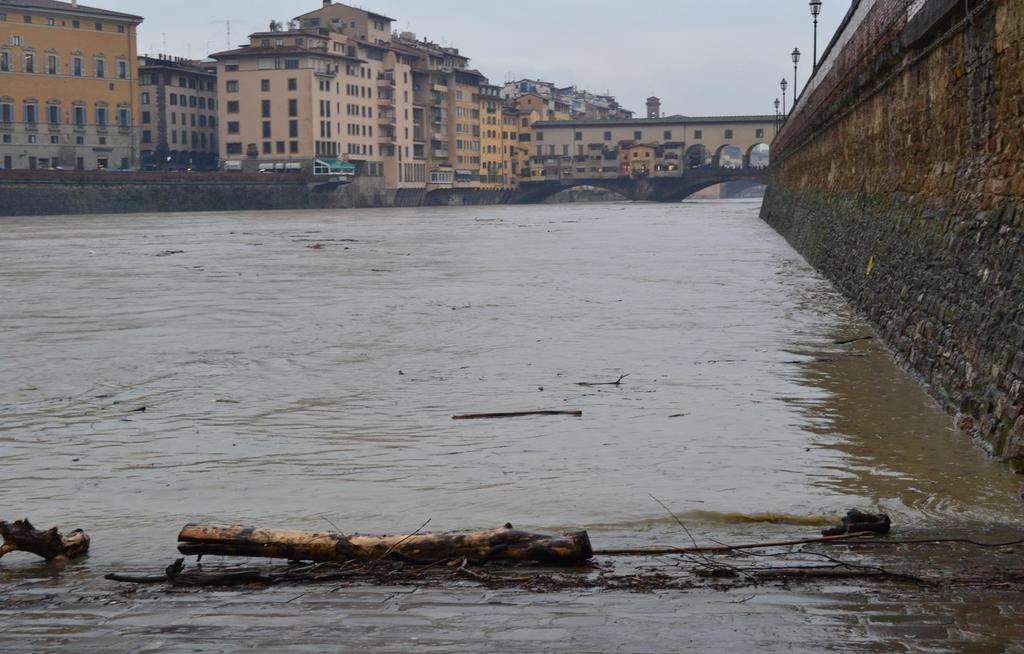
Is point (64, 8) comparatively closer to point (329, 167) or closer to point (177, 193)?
point (177, 193)

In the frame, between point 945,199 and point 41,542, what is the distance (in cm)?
827

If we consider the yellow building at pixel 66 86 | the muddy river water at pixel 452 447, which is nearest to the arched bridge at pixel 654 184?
the yellow building at pixel 66 86

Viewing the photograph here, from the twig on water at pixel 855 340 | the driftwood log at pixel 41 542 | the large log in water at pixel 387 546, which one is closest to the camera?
the large log in water at pixel 387 546

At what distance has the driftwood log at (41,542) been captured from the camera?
616cm

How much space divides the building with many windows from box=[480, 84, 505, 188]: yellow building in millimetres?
33708

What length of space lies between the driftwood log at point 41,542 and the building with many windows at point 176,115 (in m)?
106

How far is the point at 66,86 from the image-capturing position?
9881 centimetres

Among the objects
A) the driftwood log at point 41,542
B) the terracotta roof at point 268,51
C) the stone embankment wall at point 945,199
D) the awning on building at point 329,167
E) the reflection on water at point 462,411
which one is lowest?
the reflection on water at point 462,411

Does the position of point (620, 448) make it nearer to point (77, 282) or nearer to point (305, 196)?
point (77, 282)

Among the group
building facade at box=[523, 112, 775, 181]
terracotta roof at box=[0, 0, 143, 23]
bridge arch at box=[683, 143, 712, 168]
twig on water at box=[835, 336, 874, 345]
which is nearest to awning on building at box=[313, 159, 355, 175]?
terracotta roof at box=[0, 0, 143, 23]

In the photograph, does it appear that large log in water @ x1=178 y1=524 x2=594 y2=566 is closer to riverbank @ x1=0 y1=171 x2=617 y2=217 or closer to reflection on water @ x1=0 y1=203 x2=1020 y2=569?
reflection on water @ x1=0 y1=203 x2=1020 y2=569

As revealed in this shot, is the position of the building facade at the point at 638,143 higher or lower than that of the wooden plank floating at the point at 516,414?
higher

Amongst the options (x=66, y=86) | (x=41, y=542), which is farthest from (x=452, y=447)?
(x=66, y=86)

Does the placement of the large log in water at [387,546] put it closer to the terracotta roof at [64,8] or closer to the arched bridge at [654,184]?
the terracotta roof at [64,8]
